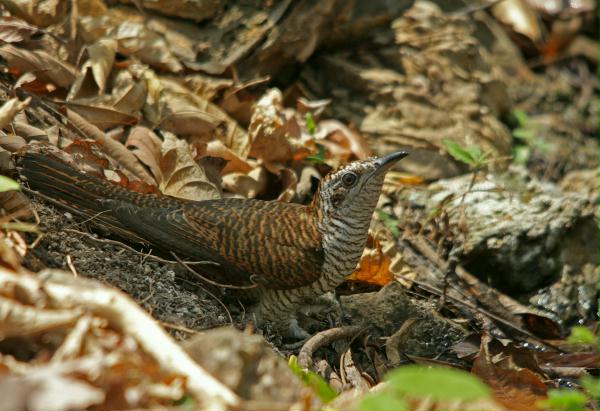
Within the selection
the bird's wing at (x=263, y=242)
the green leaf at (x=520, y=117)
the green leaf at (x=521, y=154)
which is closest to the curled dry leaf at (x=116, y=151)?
the bird's wing at (x=263, y=242)

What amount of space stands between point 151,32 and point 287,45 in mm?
1136

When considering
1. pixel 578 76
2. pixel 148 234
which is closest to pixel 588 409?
pixel 148 234

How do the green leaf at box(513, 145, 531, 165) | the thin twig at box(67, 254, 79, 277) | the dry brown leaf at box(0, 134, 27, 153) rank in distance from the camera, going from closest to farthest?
the thin twig at box(67, 254, 79, 277) → the dry brown leaf at box(0, 134, 27, 153) → the green leaf at box(513, 145, 531, 165)

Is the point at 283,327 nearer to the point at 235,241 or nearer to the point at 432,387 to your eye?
the point at 235,241

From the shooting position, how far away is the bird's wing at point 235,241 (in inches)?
169

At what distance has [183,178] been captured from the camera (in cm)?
507

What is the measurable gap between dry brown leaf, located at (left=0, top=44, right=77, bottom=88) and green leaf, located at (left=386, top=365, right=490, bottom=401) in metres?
3.86

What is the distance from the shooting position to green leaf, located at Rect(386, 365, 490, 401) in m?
2.24

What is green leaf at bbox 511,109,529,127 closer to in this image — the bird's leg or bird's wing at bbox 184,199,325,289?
bird's wing at bbox 184,199,325,289

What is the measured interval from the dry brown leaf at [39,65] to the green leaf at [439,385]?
152 inches

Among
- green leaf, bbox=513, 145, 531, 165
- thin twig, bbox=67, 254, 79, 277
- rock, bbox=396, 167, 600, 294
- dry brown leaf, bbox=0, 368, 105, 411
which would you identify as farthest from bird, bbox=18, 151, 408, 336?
green leaf, bbox=513, 145, 531, 165

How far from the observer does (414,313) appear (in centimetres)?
492

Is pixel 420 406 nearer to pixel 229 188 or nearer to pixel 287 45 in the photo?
pixel 229 188

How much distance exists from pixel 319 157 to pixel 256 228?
1526mm
